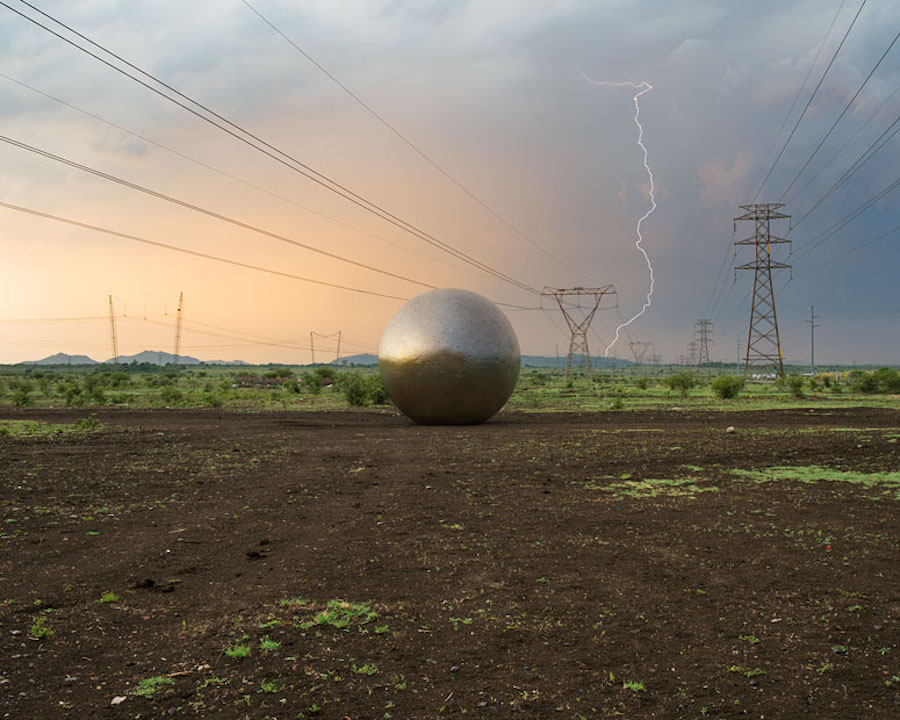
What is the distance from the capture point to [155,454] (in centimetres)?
1925

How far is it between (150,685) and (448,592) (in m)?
3.16

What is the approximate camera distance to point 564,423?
1131 inches

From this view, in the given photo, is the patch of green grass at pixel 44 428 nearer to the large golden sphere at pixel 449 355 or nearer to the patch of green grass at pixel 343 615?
the large golden sphere at pixel 449 355

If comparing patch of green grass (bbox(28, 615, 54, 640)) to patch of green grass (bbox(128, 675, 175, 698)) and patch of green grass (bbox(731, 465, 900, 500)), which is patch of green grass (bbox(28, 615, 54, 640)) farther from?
patch of green grass (bbox(731, 465, 900, 500))

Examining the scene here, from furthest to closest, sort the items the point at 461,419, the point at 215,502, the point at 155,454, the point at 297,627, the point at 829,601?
1. the point at 461,419
2. the point at 155,454
3. the point at 215,502
4. the point at 829,601
5. the point at 297,627

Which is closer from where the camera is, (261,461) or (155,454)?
(261,461)

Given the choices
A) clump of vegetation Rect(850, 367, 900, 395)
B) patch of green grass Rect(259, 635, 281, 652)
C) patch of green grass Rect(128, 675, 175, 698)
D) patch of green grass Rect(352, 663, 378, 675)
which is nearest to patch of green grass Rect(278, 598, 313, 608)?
patch of green grass Rect(259, 635, 281, 652)

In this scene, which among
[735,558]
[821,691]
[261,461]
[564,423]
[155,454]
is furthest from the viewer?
[564,423]

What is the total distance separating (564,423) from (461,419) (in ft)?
15.3

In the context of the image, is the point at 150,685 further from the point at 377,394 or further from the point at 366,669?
the point at 377,394

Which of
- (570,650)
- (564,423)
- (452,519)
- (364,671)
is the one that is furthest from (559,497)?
(564,423)

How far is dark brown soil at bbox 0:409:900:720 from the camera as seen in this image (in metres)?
5.46

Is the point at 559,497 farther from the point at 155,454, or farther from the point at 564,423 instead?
the point at 564,423

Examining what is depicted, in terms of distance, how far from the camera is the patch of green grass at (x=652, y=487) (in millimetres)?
13421
